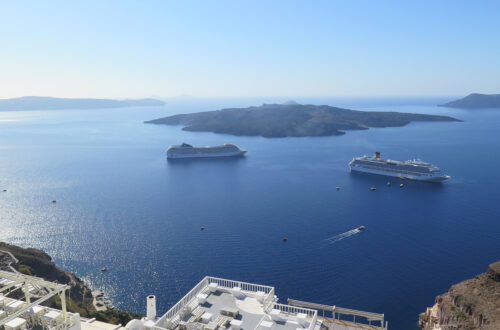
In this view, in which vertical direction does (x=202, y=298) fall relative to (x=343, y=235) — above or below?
above

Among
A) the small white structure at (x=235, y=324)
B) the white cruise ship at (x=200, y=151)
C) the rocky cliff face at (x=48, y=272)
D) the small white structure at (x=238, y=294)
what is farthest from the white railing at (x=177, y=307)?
the white cruise ship at (x=200, y=151)

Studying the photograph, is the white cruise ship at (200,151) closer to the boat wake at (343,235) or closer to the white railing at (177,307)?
the boat wake at (343,235)

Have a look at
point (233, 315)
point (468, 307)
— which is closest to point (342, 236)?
point (468, 307)

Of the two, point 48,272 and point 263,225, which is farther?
point 263,225

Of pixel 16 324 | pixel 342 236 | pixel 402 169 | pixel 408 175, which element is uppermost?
pixel 16 324

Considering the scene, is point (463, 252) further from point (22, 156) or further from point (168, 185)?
point (22, 156)

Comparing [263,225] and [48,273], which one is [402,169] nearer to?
[263,225]

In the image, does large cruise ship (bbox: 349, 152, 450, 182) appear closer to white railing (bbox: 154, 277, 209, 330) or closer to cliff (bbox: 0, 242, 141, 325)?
white railing (bbox: 154, 277, 209, 330)
